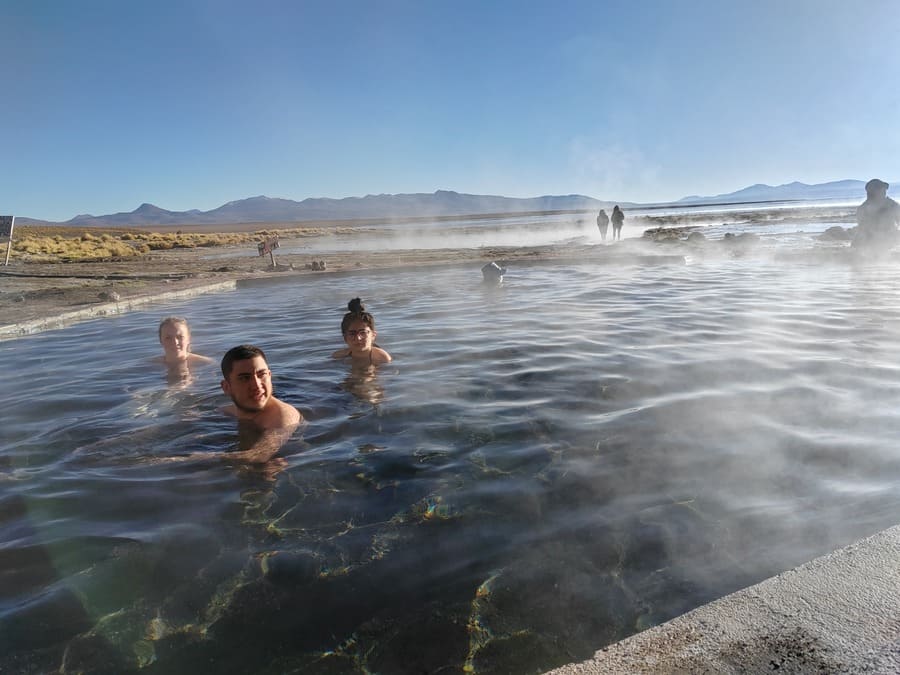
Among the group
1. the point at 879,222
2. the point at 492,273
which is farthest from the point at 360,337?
the point at 879,222

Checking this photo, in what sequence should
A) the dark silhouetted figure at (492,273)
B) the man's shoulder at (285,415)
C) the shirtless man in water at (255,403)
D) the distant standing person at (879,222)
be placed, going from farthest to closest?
the distant standing person at (879,222) < the dark silhouetted figure at (492,273) < the man's shoulder at (285,415) < the shirtless man in water at (255,403)

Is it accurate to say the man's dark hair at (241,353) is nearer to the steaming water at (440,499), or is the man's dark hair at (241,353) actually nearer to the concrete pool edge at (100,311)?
the steaming water at (440,499)

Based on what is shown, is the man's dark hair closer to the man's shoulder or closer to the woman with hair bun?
the man's shoulder

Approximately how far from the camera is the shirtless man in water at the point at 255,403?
13.4 ft

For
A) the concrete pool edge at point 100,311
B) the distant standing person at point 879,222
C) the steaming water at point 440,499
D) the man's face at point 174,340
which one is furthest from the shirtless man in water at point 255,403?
the distant standing person at point 879,222

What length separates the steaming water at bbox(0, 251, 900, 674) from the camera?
6.77 ft

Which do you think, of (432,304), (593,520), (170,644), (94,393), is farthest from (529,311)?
(170,644)

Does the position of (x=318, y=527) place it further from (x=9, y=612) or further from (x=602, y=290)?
(x=602, y=290)

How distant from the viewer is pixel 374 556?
8.18 ft

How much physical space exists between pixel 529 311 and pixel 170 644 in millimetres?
7068

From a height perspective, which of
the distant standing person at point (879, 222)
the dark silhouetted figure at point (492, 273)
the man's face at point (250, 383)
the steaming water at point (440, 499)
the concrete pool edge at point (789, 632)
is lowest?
the steaming water at point (440, 499)

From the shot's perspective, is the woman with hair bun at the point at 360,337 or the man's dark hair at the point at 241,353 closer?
the man's dark hair at the point at 241,353

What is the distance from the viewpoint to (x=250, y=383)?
4164mm

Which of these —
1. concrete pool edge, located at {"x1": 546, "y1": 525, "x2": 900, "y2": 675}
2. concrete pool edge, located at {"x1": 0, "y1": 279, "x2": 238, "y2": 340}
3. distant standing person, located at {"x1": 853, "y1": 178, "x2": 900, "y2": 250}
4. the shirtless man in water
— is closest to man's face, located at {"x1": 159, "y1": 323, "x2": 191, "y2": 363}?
the shirtless man in water
